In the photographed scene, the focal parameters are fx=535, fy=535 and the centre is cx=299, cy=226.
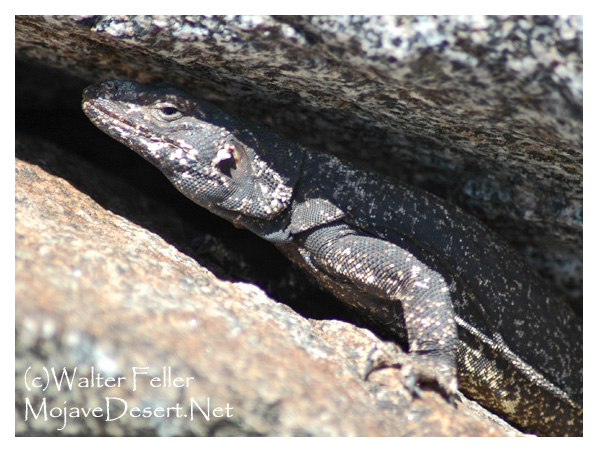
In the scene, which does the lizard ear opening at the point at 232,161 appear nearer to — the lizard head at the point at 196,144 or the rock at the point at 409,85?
the lizard head at the point at 196,144

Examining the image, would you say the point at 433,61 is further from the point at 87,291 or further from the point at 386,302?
the point at 87,291

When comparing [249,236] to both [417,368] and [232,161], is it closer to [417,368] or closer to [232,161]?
[232,161]

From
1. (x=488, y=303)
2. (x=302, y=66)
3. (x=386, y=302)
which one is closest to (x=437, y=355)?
(x=386, y=302)

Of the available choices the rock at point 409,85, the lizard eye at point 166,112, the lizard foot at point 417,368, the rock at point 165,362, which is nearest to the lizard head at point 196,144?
the lizard eye at point 166,112

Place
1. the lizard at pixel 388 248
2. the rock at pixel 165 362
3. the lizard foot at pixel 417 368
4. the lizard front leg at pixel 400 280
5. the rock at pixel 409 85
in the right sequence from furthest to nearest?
the lizard at pixel 388 248, the lizard front leg at pixel 400 280, the lizard foot at pixel 417 368, the rock at pixel 409 85, the rock at pixel 165 362

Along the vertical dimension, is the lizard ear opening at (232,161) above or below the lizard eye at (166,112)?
below

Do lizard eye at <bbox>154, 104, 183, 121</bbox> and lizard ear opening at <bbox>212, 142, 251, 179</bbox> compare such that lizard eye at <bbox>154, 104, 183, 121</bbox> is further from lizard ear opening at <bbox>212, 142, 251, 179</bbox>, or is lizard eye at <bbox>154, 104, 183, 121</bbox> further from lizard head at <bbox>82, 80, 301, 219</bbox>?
lizard ear opening at <bbox>212, 142, 251, 179</bbox>
